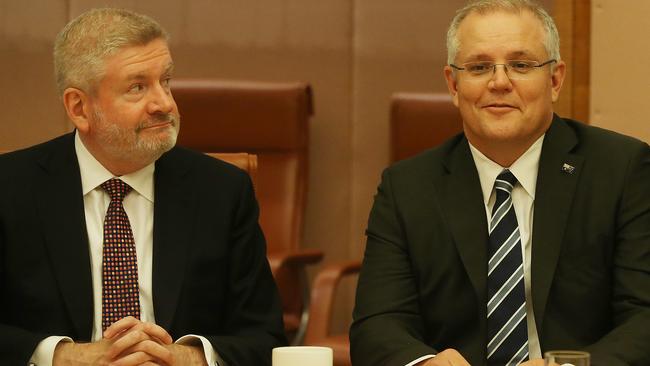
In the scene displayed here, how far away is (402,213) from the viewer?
7.67ft

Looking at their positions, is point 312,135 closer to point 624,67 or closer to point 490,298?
point 624,67

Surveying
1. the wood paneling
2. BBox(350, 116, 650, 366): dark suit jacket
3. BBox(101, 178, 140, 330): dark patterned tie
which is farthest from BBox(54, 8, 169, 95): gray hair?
the wood paneling

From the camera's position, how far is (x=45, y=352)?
6.80 feet

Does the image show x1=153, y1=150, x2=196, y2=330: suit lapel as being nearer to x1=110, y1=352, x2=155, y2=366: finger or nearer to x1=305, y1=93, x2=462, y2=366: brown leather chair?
x1=110, y1=352, x2=155, y2=366: finger

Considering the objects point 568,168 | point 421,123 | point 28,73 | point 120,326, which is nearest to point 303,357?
point 120,326

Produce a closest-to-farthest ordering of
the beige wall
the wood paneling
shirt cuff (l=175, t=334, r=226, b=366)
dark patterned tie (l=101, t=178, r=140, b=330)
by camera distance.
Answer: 1. shirt cuff (l=175, t=334, r=226, b=366)
2. dark patterned tie (l=101, t=178, r=140, b=330)
3. the beige wall
4. the wood paneling

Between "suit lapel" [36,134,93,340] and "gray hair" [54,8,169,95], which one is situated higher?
"gray hair" [54,8,169,95]

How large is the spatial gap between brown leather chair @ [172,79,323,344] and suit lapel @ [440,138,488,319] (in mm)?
1338

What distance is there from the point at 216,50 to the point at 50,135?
0.78 metres

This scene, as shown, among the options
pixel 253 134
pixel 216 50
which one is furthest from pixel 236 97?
pixel 216 50

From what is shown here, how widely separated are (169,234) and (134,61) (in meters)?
0.40

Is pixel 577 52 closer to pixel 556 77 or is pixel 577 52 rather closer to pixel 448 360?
pixel 556 77

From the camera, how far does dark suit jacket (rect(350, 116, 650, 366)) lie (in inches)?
86.0

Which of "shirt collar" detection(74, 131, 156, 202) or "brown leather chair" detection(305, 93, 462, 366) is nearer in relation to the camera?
"shirt collar" detection(74, 131, 156, 202)
